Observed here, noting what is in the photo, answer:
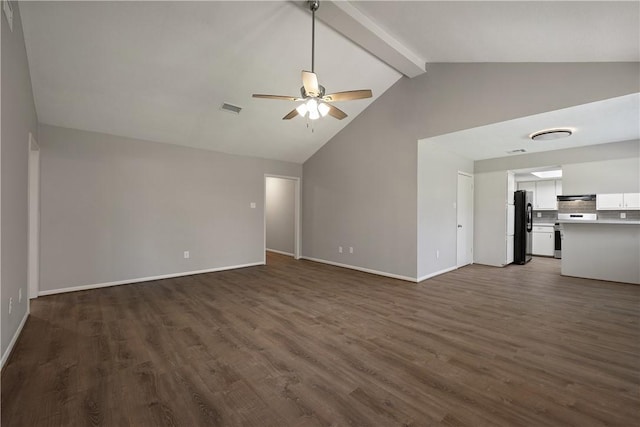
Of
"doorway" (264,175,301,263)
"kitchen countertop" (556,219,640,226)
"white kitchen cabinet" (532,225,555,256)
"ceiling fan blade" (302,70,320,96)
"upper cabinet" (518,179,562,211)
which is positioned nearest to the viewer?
"ceiling fan blade" (302,70,320,96)

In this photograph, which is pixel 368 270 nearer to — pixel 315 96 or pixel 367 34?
pixel 315 96

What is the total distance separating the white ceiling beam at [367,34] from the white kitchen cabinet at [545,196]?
587cm

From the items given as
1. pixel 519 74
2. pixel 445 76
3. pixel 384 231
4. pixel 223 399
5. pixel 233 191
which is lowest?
pixel 223 399

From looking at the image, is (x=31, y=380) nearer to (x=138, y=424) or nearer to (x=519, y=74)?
(x=138, y=424)

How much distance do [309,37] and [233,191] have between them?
338cm

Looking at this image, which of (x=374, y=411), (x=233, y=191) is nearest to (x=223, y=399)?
(x=374, y=411)

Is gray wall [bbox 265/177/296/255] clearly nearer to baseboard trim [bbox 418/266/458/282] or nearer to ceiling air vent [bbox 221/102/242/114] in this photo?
ceiling air vent [bbox 221/102/242/114]

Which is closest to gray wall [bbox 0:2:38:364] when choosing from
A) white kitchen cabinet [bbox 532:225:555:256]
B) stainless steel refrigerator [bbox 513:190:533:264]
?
stainless steel refrigerator [bbox 513:190:533:264]

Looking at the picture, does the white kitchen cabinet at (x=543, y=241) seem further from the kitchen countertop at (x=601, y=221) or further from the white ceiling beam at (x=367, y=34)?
the white ceiling beam at (x=367, y=34)

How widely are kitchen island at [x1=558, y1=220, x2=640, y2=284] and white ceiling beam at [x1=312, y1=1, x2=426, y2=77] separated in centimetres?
Answer: 426

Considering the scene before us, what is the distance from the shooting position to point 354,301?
377cm

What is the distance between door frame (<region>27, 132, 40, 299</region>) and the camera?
370 centimetres

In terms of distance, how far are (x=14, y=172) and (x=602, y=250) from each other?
838 cm

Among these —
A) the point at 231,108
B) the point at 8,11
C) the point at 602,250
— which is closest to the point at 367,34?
the point at 231,108
